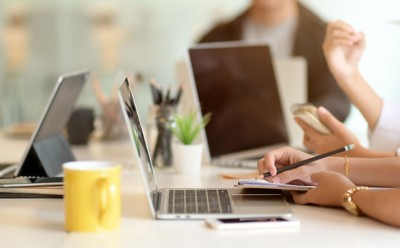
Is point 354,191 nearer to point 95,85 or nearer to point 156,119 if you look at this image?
point 156,119

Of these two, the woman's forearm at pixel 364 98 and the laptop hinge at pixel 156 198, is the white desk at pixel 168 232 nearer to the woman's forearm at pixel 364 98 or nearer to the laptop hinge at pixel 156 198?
the laptop hinge at pixel 156 198

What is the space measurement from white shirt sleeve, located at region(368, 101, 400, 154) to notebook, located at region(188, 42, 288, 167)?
344 mm

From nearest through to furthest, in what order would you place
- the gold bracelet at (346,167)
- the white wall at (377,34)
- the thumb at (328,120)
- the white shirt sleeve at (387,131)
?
1. the gold bracelet at (346,167)
2. the thumb at (328,120)
3. the white shirt sleeve at (387,131)
4. the white wall at (377,34)

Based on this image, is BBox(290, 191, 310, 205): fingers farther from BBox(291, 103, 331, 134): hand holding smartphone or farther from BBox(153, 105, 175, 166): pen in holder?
BBox(153, 105, 175, 166): pen in holder

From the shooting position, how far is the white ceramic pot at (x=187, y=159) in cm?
170

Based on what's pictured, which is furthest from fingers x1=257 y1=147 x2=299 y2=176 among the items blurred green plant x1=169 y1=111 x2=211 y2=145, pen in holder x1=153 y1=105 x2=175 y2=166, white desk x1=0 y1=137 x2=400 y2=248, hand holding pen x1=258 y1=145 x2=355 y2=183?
pen in holder x1=153 y1=105 x2=175 y2=166

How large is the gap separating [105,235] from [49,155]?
59cm

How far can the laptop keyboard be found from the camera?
120 cm

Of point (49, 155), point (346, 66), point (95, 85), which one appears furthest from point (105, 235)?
point (95, 85)

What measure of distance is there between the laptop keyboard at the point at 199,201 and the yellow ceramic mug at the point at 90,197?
140 mm

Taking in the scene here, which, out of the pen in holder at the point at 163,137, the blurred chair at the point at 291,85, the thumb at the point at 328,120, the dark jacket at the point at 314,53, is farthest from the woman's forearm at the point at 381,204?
the dark jacket at the point at 314,53

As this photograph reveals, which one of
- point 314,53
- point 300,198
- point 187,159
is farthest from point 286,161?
point 314,53

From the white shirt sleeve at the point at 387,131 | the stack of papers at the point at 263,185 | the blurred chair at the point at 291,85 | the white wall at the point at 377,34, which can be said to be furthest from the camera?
the white wall at the point at 377,34

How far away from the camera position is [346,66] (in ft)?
6.17
